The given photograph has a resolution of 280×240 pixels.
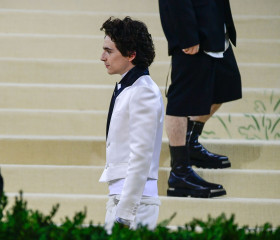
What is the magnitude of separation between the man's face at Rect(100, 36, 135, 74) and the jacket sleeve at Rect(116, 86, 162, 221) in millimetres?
224

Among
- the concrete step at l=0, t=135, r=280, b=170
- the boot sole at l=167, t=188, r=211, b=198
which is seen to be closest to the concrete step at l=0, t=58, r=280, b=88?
the concrete step at l=0, t=135, r=280, b=170

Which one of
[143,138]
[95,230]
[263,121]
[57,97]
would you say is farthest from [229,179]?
[95,230]

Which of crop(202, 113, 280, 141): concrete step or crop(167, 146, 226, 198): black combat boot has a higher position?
crop(202, 113, 280, 141): concrete step

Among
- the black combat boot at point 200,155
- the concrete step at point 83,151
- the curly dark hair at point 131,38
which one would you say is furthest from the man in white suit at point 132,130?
the concrete step at point 83,151

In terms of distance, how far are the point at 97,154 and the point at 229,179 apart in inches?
37.3

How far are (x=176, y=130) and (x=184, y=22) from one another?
65cm

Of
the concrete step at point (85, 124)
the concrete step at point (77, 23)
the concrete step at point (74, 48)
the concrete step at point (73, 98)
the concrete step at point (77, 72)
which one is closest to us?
the concrete step at point (85, 124)

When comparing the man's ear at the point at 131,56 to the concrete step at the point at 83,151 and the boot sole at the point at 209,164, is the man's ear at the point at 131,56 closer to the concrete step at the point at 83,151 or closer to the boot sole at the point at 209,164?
the boot sole at the point at 209,164

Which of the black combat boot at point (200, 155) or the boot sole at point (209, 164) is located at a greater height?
the black combat boot at point (200, 155)

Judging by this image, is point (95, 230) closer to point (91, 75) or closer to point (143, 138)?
point (143, 138)

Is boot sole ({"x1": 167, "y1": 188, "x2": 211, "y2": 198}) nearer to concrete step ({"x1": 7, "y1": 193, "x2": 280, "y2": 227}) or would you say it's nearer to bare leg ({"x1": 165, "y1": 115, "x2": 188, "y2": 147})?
concrete step ({"x1": 7, "y1": 193, "x2": 280, "y2": 227})

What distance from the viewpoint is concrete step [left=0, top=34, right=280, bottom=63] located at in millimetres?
6875

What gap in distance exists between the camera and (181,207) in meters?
4.86

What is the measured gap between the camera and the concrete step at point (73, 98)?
20.3 ft
